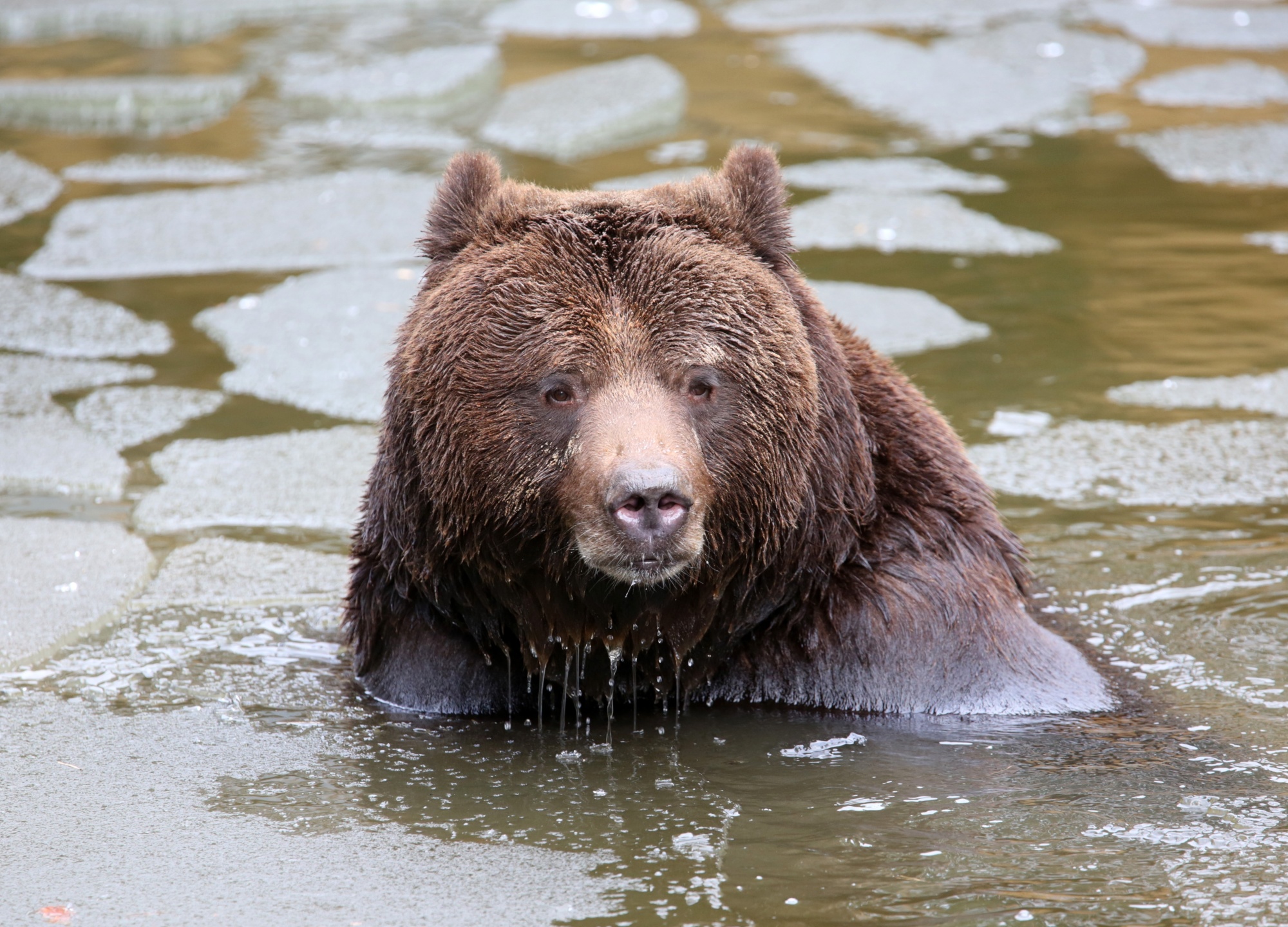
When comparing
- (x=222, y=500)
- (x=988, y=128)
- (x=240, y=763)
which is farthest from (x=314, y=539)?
(x=988, y=128)

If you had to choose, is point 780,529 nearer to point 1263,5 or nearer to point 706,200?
point 706,200

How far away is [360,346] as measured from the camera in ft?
26.3

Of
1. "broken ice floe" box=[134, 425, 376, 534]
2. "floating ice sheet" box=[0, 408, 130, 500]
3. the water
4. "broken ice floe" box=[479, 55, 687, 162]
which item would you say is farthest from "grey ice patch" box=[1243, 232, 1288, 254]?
"floating ice sheet" box=[0, 408, 130, 500]

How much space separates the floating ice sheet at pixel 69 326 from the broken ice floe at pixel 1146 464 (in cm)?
426

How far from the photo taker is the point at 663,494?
3857 mm

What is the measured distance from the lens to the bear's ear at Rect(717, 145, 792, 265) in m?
4.53

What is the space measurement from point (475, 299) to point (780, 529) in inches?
40.9

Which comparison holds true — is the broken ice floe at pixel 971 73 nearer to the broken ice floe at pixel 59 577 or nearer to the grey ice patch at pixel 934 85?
the grey ice patch at pixel 934 85

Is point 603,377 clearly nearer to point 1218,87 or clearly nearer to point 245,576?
point 245,576

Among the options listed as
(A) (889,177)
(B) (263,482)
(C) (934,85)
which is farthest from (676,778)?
(C) (934,85)

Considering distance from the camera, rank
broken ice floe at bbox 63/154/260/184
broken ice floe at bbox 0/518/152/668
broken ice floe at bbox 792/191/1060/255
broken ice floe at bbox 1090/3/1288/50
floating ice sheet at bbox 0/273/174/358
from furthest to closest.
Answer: broken ice floe at bbox 1090/3/1288/50
broken ice floe at bbox 63/154/260/184
broken ice floe at bbox 792/191/1060/255
floating ice sheet at bbox 0/273/174/358
broken ice floe at bbox 0/518/152/668

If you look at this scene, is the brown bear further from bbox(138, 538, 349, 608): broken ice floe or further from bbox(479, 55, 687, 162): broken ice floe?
bbox(479, 55, 687, 162): broken ice floe

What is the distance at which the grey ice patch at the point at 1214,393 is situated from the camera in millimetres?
7094

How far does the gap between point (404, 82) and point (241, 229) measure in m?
3.26
